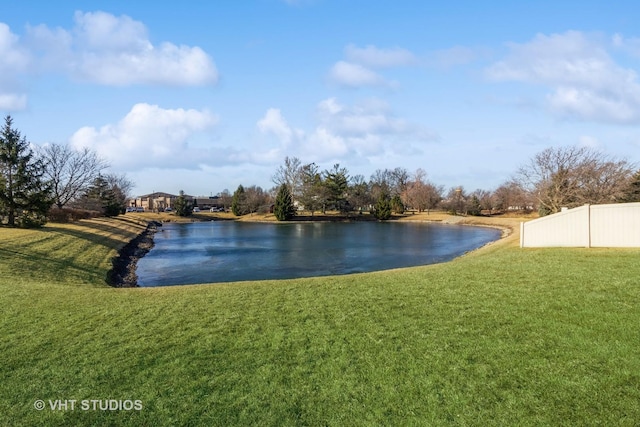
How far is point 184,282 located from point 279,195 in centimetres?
5288

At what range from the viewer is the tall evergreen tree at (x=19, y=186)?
84.7ft

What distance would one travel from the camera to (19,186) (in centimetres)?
2644

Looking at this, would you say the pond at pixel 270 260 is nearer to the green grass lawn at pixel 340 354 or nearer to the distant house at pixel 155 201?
the green grass lawn at pixel 340 354

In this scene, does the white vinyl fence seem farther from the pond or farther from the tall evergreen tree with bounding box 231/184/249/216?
the tall evergreen tree with bounding box 231/184/249/216

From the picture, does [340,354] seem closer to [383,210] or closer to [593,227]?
[593,227]

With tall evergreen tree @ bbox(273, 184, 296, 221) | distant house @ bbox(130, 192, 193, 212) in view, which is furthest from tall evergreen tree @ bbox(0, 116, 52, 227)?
distant house @ bbox(130, 192, 193, 212)

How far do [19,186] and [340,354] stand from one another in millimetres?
29679

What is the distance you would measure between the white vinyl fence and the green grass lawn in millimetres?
4898

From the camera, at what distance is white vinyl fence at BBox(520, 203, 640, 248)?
502 inches

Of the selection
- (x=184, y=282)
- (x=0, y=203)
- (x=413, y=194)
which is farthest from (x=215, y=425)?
(x=413, y=194)

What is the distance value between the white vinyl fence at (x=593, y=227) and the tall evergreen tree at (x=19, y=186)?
29664mm

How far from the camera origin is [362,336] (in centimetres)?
570

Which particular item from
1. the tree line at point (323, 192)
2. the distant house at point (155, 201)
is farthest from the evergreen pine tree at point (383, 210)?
the distant house at point (155, 201)

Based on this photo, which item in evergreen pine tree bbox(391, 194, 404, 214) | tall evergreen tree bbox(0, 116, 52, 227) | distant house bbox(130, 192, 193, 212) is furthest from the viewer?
distant house bbox(130, 192, 193, 212)
